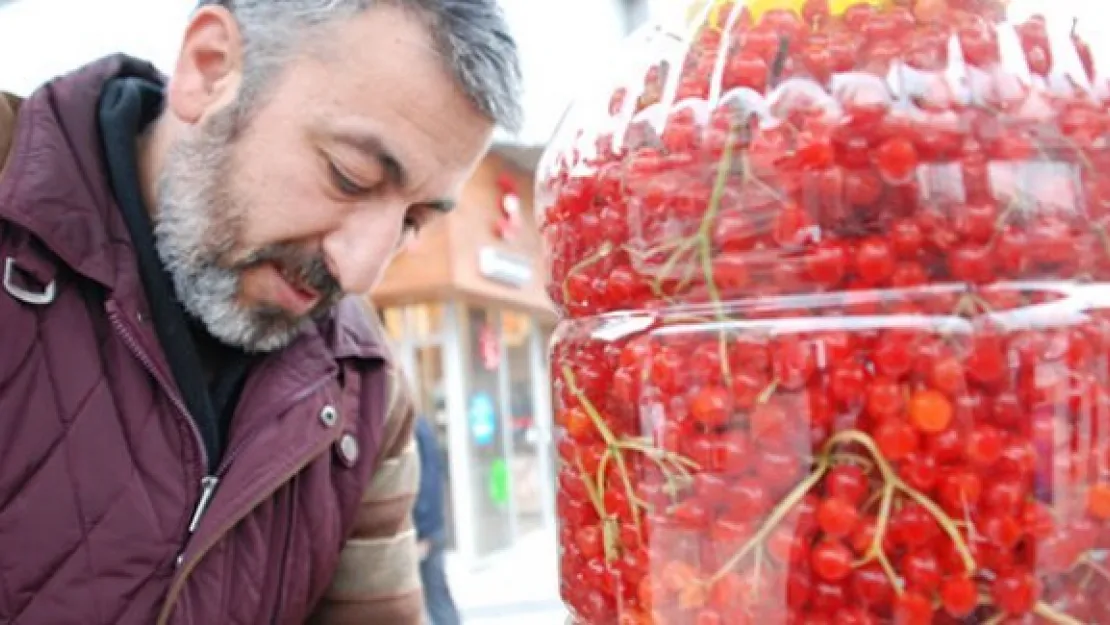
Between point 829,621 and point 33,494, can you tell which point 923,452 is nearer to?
point 829,621

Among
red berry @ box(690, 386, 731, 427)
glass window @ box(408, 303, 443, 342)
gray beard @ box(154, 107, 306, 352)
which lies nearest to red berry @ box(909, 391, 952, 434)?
red berry @ box(690, 386, 731, 427)

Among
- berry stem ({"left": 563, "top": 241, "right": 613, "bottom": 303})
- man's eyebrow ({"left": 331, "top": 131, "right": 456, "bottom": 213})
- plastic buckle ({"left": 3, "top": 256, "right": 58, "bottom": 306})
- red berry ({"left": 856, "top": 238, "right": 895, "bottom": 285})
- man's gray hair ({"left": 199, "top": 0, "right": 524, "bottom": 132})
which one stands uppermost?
man's gray hair ({"left": 199, "top": 0, "right": 524, "bottom": 132})

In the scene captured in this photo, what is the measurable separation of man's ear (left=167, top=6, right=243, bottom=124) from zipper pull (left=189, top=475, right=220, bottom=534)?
1.67 feet

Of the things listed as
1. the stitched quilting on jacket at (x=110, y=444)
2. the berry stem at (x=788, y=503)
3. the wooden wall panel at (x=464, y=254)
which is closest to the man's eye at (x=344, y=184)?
the stitched quilting on jacket at (x=110, y=444)

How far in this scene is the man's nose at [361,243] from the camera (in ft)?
4.55

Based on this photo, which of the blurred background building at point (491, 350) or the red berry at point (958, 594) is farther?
the blurred background building at point (491, 350)

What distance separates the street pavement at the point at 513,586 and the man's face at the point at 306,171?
4.59 meters

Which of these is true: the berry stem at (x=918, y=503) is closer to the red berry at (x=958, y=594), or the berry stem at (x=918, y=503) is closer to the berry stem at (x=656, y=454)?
the red berry at (x=958, y=594)

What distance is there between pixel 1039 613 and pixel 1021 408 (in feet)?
0.40

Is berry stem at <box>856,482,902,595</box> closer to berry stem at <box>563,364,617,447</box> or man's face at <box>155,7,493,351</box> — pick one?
berry stem at <box>563,364,617,447</box>

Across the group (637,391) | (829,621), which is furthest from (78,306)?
(829,621)

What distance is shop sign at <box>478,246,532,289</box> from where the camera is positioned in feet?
31.7

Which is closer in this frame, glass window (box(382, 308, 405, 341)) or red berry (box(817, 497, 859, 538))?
red berry (box(817, 497, 859, 538))

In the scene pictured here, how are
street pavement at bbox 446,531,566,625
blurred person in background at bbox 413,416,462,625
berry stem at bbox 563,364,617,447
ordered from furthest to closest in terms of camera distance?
street pavement at bbox 446,531,566,625 → blurred person in background at bbox 413,416,462,625 → berry stem at bbox 563,364,617,447
